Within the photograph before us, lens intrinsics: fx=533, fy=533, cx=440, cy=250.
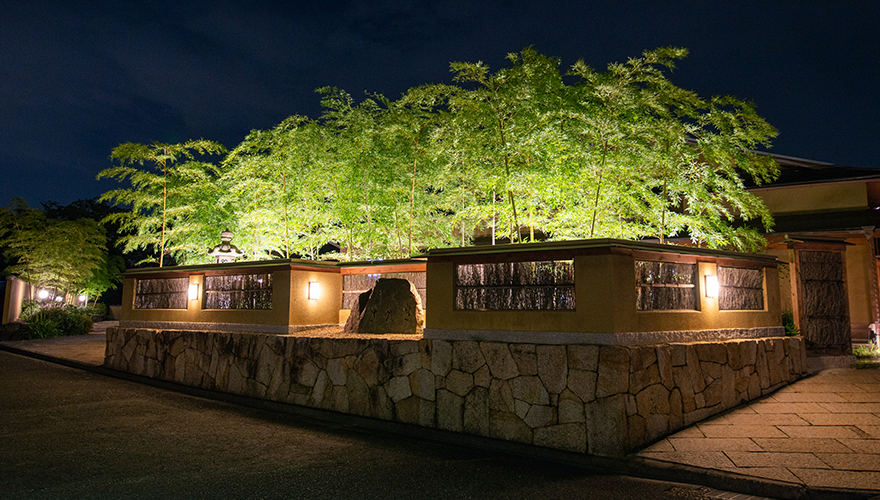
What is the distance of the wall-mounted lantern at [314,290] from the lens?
10508mm

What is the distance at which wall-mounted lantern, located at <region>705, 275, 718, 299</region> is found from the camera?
7328mm

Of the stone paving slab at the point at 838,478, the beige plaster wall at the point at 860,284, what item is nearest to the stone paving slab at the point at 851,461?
the stone paving slab at the point at 838,478

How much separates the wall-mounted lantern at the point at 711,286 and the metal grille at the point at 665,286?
0.22m

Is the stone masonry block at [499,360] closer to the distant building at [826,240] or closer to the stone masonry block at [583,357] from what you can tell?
the stone masonry block at [583,357]

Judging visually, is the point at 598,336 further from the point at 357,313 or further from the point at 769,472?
the point at 357,313

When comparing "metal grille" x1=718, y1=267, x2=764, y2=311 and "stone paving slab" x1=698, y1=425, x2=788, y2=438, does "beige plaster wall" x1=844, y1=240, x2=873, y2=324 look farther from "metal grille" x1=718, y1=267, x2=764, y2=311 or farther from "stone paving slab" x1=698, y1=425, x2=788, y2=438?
"stone paving slab" x1=698, y1=425, x2=788, y2=438

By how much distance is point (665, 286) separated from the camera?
22.6 ft

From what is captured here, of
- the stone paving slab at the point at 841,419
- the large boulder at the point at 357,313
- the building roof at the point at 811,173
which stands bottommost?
the stone paving slab at the point at 841,419

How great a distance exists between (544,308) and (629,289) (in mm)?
1047

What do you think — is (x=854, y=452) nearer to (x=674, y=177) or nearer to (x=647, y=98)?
(x=674, y=177)

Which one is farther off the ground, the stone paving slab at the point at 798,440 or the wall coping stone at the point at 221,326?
the wall coping stone at the point at 221,326

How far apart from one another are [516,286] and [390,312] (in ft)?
10.5

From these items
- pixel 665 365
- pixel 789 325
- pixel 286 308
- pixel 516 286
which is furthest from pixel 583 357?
pixel 286 308

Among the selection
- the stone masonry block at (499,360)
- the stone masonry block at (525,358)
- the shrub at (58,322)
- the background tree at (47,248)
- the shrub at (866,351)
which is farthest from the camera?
the background tree at (47,248)
